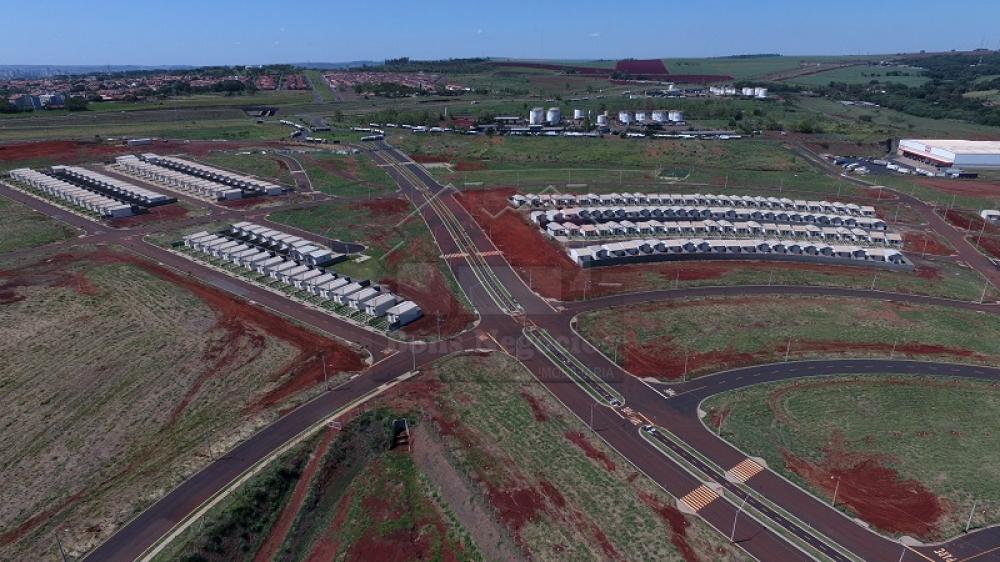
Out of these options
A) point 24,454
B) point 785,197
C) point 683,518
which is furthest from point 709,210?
point 24,454

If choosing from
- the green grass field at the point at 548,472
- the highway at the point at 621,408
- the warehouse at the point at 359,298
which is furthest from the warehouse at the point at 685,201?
the green grass field at the point at 548,472

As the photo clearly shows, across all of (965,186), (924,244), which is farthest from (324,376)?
(965,186)

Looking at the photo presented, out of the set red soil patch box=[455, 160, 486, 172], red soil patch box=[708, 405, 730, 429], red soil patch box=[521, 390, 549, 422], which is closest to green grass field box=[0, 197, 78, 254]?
red soil patch box=[455, 160, 486, 172]

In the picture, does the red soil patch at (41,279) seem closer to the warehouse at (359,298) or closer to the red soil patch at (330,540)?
the warehouse at (359,298)

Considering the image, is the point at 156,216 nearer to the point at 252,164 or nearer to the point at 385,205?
the point at 252,164

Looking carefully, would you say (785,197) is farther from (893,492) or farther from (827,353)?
(893,492)

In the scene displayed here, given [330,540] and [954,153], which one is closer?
[330,540]
